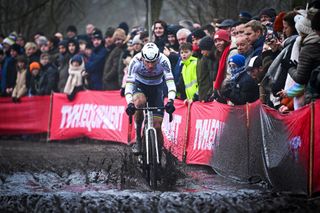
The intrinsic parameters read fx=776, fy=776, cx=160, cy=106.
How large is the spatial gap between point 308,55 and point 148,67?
3.02 metres

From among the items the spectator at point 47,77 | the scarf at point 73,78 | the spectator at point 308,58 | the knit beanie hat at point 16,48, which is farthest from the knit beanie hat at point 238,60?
the knit beanie hat at point 16,48

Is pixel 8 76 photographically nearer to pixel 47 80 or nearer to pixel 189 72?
pixel 47 80

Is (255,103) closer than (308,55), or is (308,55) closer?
(308,55)

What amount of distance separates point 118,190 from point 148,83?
7.43 feet

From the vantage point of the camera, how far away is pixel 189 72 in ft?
48.8

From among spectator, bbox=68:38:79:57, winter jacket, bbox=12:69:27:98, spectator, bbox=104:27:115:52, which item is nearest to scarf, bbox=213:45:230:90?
spectator, bbox=104:27:115:52

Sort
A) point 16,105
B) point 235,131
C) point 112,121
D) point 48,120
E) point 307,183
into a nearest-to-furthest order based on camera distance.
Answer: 1. point 307,183
2. point 235,131
3. point 112,121
4. point 48,120
5. point 16,105

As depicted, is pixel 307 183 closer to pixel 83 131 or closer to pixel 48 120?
pixel 83 131

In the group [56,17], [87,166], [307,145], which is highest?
[56,17]

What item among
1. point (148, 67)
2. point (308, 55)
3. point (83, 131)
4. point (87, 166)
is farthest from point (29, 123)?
point (308, 55)

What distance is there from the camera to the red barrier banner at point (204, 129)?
40.7ft

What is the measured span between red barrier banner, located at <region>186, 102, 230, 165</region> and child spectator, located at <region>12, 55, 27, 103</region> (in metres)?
9.11

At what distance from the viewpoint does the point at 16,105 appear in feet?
72.2

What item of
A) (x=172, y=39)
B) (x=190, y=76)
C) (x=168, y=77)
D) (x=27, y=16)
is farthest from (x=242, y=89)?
(x=27, y=16)
